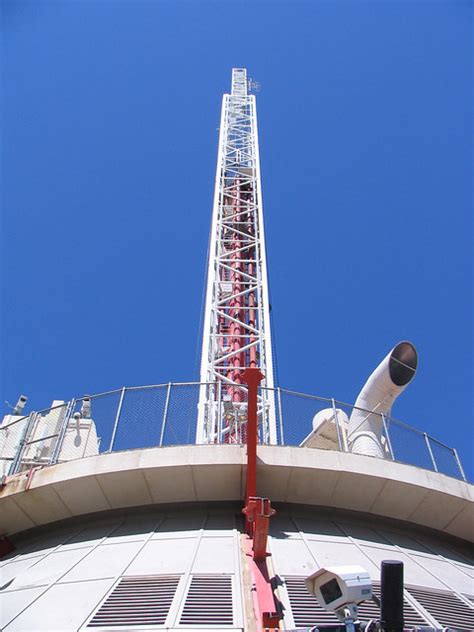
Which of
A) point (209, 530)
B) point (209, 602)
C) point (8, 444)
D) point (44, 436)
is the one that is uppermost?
point (8, 444)

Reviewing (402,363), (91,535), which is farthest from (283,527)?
(402,363)

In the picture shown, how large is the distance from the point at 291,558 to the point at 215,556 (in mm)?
1253

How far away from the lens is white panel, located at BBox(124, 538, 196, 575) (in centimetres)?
792

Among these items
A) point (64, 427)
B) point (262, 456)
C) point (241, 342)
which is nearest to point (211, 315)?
point (241, 342)

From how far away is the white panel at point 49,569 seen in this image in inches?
323

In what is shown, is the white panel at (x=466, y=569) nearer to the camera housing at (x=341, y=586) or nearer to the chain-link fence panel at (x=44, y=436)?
the camera housing at (x=341, y=586)

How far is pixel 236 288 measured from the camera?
2588 cm

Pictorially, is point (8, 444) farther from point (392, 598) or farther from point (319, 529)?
point (392, 598)

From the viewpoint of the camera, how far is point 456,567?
31.3 ft

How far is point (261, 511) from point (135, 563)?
2539 millimetres

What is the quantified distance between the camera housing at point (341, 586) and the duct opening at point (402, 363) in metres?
11.9

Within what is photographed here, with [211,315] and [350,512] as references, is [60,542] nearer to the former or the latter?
[350,512]

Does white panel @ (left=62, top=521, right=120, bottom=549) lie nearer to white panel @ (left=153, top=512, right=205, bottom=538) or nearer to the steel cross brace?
white panel @ (left=153, top=512, right=205, bottom=538)

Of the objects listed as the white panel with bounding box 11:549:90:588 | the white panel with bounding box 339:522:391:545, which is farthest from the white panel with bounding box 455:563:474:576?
the white panel with bounding box 11:549:90:588
